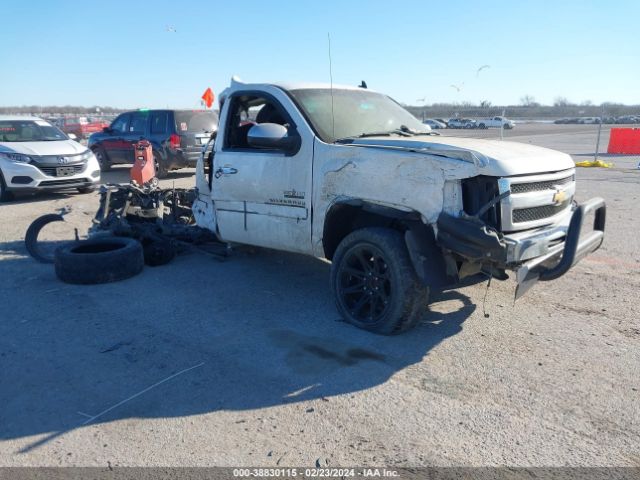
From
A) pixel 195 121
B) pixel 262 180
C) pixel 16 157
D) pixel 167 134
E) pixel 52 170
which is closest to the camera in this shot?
pixel 262 180

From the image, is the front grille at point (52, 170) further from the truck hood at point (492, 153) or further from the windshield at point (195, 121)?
the truck hood at point (492, 153)

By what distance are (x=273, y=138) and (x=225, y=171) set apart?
41.7 inches

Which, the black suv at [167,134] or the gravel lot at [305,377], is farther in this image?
the black suv at [167,134]

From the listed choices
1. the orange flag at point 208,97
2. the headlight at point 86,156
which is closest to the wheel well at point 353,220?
the headlight at point 86,156

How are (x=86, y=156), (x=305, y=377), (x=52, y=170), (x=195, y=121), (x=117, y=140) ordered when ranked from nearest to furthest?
(x=305, y=377), (x=52, y=170), (x=86, y=156), (x=195, y=121), (x=117, y=140)

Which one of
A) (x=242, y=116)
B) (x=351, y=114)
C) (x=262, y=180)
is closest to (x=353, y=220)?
(x=262, y=180)

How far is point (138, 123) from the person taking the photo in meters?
15.2

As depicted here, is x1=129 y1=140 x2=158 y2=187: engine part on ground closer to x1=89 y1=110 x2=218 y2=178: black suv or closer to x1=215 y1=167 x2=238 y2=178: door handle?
x1=89 y1=110 x2=218 y2=178: black suv

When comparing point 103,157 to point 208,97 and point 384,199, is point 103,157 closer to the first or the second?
point 208,97

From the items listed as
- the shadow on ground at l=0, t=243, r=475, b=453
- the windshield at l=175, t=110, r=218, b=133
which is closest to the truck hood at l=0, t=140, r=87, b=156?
the windshield at l=175, t=110, r=218, b=133

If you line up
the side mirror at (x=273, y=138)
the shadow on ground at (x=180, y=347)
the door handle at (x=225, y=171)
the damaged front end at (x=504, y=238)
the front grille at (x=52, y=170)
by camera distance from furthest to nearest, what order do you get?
the front grille at (x=52, y=170) < the door handle at (x=225, y=171) < the side mirror at (x=273, y=138) < the damaged front end at (x=504, y=238) < the shadow on ground at (x=180, y=347)

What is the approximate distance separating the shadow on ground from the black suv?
837cm

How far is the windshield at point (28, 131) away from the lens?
1183 centimetres

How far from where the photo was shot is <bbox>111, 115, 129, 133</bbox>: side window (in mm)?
15641
